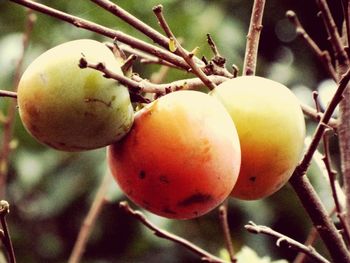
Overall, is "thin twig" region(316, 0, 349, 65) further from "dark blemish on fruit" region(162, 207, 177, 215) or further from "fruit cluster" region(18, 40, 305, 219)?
"dark blemish on fruit" region(162, 207, 177, 215)

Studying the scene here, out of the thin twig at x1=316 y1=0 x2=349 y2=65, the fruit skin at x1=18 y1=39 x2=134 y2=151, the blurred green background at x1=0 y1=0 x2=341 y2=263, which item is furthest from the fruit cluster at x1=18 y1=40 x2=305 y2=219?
the blurred green background at x1=0 y1=0 x2=341 y2=263

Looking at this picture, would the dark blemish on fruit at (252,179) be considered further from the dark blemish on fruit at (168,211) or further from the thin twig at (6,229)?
the thin twig at (6,229)

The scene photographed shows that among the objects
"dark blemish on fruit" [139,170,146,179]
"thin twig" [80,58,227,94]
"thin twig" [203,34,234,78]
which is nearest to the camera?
"thin twig" [80,58,227,94]

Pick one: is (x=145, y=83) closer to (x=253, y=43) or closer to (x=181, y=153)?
(x=181, y=153)

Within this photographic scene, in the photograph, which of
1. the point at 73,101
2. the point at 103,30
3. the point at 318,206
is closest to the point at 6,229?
the point at 73,101

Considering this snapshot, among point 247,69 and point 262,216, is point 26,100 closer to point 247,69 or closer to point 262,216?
point 247,69

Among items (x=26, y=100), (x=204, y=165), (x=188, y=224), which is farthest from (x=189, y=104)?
(x=188, y=224)
